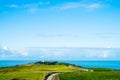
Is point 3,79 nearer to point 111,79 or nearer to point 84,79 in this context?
point 84,79

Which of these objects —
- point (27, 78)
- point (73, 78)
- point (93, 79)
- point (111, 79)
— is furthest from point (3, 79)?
point (111, 79)

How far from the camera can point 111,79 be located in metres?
77.0

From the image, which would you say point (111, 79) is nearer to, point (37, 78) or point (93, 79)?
point (93, 79)

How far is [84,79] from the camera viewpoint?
257 ft

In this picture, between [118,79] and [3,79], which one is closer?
[3,79]

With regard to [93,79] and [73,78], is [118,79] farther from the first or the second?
[73,78]

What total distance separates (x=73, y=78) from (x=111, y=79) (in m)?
10.7

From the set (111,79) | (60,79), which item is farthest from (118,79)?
(60,79)

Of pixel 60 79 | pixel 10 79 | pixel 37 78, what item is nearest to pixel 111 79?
pixel 60 79

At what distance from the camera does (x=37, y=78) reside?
77.8 meters

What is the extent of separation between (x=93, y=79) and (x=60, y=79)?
365 inches

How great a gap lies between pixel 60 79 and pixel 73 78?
4358mm

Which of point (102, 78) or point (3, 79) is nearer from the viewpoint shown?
point (3, 79)

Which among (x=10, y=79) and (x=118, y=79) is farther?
(x=118, y=79)
